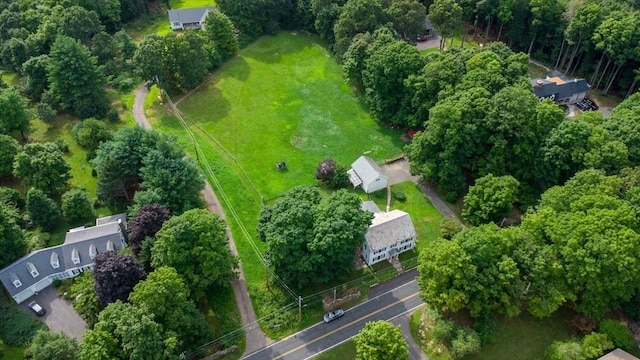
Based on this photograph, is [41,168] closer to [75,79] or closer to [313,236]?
[75,79]

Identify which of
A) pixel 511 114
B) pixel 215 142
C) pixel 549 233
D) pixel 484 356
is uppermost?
pixel 511 114

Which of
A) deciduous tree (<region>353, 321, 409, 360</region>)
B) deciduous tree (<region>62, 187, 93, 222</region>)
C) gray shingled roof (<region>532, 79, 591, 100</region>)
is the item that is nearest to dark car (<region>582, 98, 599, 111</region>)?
gray shingled roof (<region>532, 79, 591, 100</region>)

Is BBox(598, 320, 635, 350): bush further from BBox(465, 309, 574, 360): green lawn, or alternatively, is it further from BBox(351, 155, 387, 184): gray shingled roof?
BBox(351, 155, 387, 184): gray shingled roof

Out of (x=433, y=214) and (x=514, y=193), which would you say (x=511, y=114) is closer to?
(x=514, y=193)

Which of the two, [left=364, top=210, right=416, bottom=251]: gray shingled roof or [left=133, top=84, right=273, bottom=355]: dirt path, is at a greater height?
[left=364, top=210, right=416, bottom=251]: gray shingled roof

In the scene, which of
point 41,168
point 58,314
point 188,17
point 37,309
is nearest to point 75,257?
point 58,314

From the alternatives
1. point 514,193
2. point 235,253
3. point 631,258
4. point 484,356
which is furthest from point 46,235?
point 631,258
